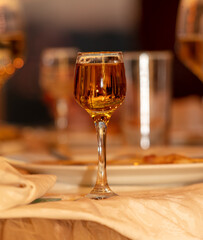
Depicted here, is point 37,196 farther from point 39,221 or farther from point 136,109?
point 136,109

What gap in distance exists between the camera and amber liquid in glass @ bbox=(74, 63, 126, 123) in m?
0.67

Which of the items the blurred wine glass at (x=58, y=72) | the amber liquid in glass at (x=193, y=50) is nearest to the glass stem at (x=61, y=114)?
the blurred wine glass at (x=58, y=72)

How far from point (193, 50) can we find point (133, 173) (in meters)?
0.63

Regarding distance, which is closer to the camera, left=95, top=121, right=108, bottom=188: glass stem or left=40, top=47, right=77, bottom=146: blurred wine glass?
left=95, top=121, right=108, bottom=188: glass stem

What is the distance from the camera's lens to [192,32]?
1212mm

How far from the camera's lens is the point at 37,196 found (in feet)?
2.00

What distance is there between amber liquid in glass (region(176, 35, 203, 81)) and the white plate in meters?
0.57

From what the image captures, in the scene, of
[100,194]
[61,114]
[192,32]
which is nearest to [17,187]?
[100,194]

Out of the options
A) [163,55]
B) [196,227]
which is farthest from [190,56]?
[196,227]

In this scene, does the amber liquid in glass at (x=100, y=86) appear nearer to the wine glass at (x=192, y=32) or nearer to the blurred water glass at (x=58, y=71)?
the wine glass at (x=192, y=32)

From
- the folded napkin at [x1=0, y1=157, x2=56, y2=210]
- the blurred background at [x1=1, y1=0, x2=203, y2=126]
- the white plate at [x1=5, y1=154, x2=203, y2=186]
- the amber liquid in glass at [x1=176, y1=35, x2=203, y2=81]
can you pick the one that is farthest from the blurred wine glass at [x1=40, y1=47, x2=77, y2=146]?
the blurred background at [x1=1, y1=0, x2=203, y2=126]

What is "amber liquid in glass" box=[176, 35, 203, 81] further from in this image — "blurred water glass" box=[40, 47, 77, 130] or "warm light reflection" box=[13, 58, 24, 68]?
"warm light reflection" box=[13, 58, 24, 68]

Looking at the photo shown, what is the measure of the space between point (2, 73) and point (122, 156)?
0.65 meters

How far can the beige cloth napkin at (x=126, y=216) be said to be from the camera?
546mm
